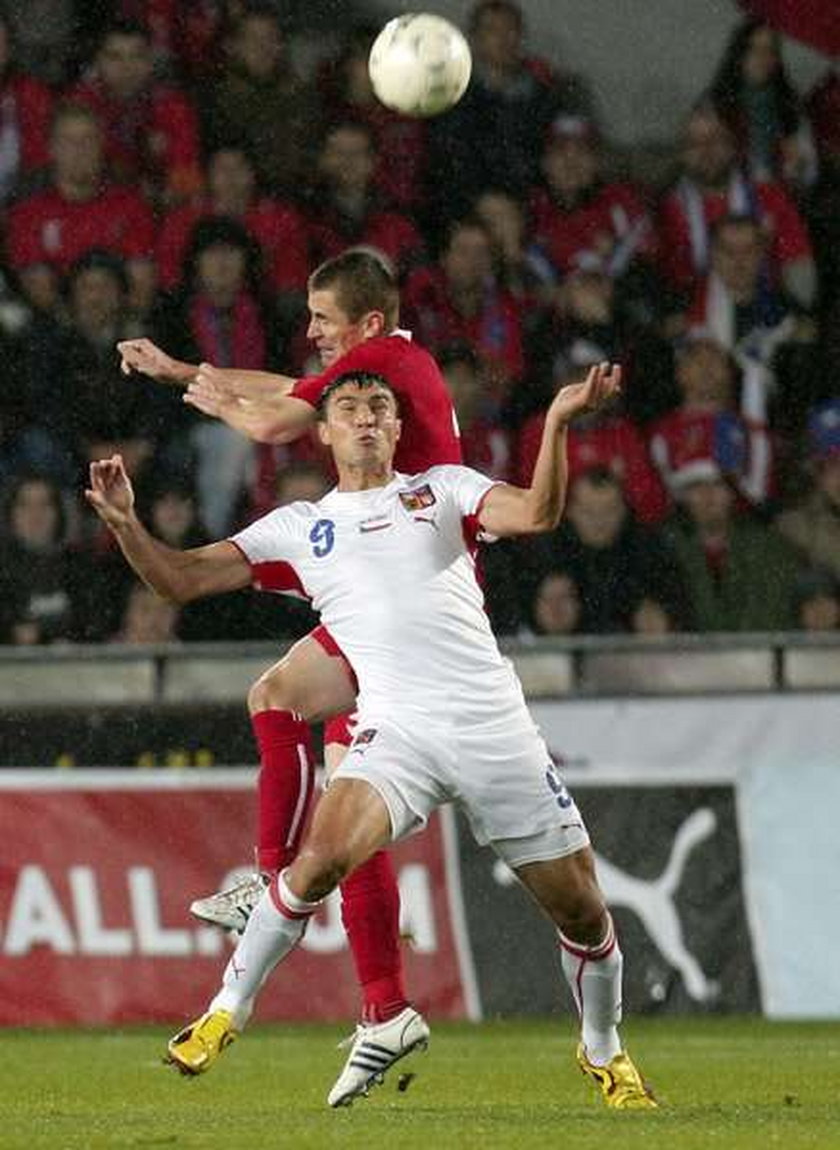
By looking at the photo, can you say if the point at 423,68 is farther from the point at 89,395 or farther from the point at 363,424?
the point at 89,395

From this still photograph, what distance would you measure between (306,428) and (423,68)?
132 cm

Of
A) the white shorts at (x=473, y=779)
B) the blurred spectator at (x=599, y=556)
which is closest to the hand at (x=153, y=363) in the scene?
the white shorts at (x=473, y=779)

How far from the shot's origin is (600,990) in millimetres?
7762

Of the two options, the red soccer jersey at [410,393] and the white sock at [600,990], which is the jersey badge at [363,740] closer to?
the white sock at [600,990]

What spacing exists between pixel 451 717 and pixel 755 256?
7.26 metres

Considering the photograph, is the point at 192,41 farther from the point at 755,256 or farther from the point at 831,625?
the point at 831,625

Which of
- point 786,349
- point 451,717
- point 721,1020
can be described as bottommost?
point 721,1020

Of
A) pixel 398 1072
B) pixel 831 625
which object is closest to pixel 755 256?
pixel 831 625

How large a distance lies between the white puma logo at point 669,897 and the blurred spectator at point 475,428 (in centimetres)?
257

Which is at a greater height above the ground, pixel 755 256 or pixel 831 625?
pixel 755 256

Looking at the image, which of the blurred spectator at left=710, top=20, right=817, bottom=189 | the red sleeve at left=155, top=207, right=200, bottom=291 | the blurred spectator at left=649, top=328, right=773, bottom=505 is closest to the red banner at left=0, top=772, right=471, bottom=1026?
the blurred spectator at left=649, top=328, right=773, bottom=505

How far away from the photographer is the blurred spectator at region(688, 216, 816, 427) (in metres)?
14.4

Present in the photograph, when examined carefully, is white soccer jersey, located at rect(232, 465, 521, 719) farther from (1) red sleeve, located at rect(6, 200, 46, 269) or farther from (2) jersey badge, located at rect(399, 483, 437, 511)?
(1) red sleeve, located at rect(6, 200, 46, 269)

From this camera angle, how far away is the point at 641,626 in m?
13.1
